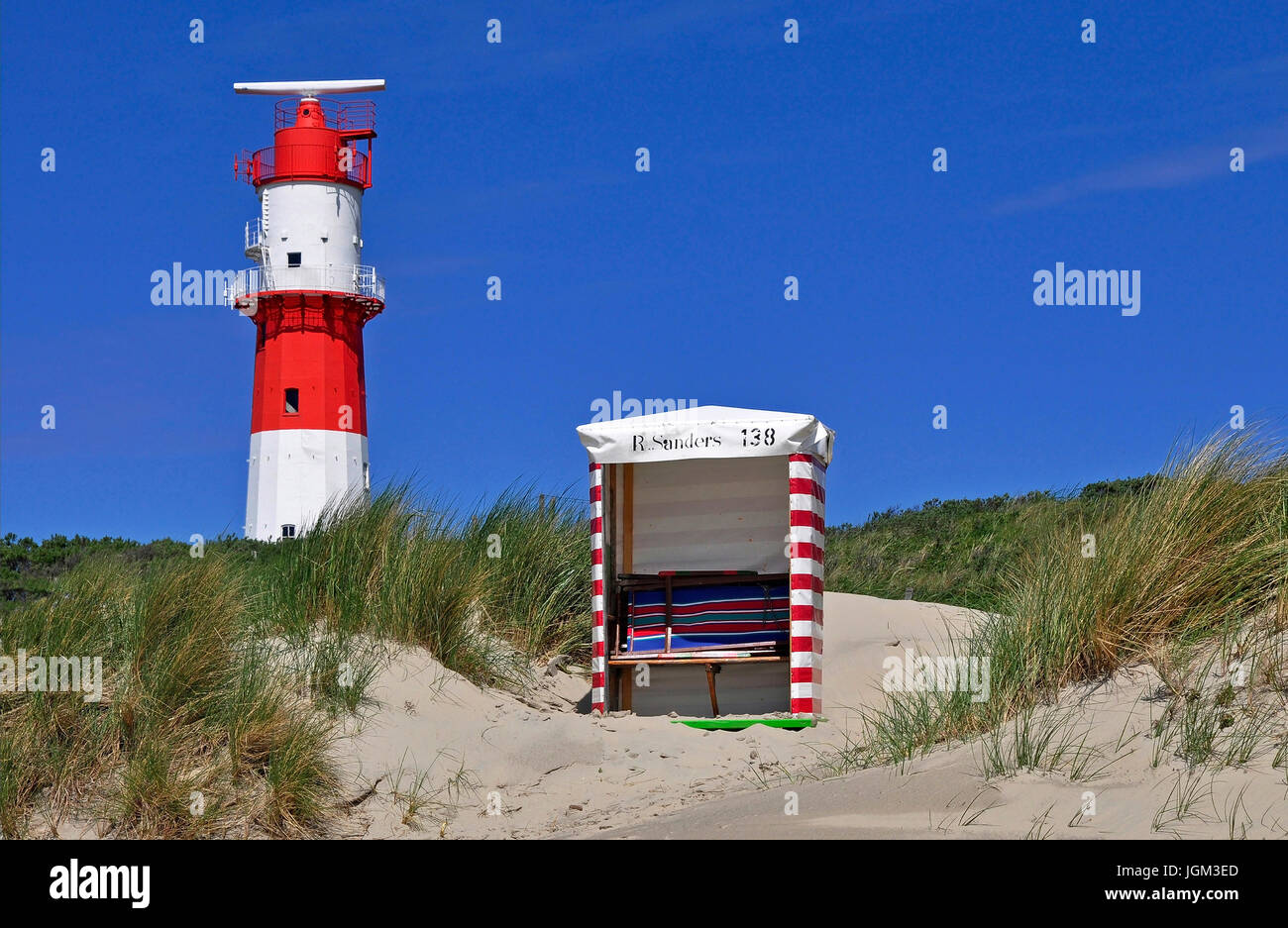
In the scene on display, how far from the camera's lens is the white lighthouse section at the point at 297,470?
3134 cm

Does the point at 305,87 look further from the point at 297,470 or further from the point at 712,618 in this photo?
the point at 712,618

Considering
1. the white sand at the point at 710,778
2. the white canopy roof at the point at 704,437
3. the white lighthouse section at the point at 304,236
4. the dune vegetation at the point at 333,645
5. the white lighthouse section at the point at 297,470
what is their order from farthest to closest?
the white lighthouse section at the point at 304,236 < the white lighthouse section at the point at 297,470 < the white canopy roof at the point at 704,437 < the dune vegetation at the point at 333,645 < the white sand at the point at 710,778

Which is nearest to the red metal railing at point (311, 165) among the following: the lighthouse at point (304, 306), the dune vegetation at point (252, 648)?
the lighthouse at point (304, 306)

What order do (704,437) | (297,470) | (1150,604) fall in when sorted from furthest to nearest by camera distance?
(297,470), (704,437), (1150,604)

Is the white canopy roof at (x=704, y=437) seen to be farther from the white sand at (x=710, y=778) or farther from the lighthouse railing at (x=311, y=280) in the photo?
the lighthouse railing at (x=311, y=280)

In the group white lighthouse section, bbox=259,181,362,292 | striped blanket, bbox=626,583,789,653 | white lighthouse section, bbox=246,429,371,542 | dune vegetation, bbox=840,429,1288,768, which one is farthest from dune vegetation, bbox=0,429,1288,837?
white lighthouse section, bbox=259,181,362,292

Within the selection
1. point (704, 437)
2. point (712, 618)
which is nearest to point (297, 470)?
point (712, 618)

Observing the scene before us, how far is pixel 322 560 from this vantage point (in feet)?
41.6

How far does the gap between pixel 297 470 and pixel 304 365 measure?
2228 millimetres

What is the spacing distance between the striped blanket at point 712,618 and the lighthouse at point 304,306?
18442mm

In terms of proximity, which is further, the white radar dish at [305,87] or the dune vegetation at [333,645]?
the white radar dish at [305,87]

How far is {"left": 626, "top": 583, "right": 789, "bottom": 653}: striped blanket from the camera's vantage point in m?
13.5

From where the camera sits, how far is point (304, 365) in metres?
31.6
